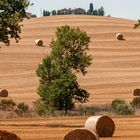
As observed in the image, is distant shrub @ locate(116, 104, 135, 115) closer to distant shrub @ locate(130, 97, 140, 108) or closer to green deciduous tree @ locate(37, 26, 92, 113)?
distant shrub @ locate(130, 97, 140, 108)

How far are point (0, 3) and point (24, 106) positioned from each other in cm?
1843

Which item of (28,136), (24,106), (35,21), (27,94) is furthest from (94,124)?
(35,21)

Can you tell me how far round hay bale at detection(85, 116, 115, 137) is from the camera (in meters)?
30.6

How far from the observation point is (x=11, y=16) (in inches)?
1464

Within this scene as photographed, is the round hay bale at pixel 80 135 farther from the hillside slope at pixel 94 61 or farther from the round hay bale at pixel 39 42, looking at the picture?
the round hay bale at pixel 39 42

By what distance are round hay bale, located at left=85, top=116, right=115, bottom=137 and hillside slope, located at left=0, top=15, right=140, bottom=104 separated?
98.3 feet

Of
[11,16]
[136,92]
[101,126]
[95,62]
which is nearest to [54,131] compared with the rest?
[101,126]

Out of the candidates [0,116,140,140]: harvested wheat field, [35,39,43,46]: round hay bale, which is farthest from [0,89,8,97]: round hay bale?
[35,39,43,46]: round hay bale

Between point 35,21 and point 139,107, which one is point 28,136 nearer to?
point 139,107

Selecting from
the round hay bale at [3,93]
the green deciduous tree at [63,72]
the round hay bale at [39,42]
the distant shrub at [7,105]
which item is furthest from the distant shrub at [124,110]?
the round hay bale at [39,42]

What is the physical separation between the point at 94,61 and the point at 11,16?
48.4m

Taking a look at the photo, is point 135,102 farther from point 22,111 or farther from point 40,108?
point 22,111

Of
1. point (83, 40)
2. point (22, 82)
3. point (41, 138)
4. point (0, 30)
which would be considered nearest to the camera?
point (41, 138)

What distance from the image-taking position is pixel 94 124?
30719mm
